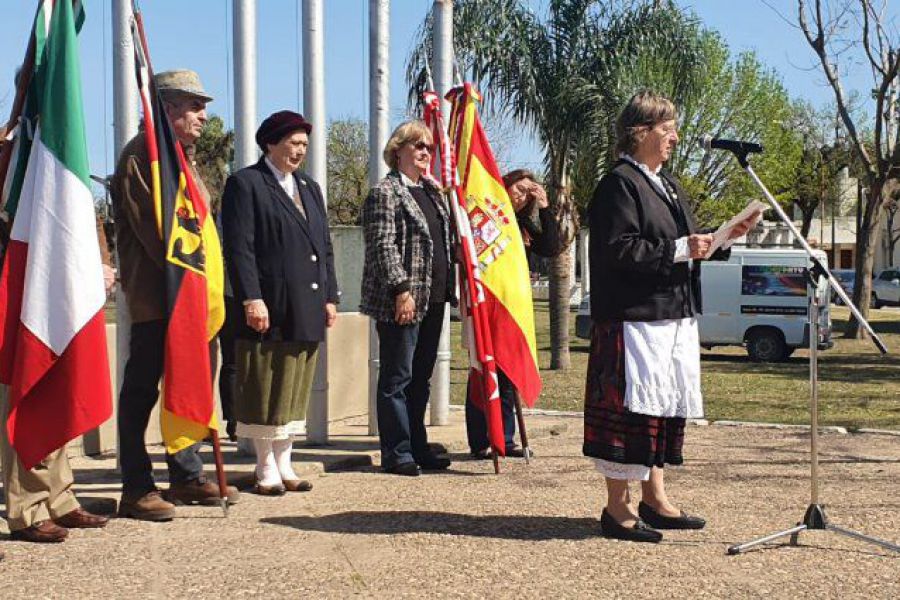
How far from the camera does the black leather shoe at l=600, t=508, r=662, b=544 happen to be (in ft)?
19.5

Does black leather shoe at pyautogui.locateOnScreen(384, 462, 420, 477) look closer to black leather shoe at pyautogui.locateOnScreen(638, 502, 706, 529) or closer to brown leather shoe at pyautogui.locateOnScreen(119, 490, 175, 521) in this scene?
brown leather shoe at pyautogui.locateOnScreen(119, 490, 175, 521)

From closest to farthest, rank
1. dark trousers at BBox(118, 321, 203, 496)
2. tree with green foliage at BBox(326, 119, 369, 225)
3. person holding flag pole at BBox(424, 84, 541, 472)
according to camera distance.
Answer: dark trousers at BBox(118, 321, 203, 496), person holding flag pole at BBox(424, 84, 541, 472), tree with green foliage at BBox(326, 119, 369, 225)

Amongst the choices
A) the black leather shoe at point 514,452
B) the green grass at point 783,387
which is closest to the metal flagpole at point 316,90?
the black leather shoe at point 514,452

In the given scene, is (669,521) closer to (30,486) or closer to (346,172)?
(30,486)

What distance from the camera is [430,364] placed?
27.0ft

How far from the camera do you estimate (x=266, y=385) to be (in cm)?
705

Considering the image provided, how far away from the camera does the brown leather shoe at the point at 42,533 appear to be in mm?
5832

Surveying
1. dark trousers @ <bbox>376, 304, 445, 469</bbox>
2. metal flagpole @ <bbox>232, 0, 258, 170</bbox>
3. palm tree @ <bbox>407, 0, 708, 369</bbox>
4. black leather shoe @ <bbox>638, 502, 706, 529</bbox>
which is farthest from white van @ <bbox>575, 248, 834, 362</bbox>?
black leather shoe @ <bbox>638, 502, 706, 529</bbox>

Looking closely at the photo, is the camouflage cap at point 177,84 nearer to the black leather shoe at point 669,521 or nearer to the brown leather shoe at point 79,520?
the brown leather shoe at point 79,520

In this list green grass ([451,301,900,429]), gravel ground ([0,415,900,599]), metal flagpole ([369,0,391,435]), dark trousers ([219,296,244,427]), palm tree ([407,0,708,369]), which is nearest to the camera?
gravel ground ([0,415,900,599])

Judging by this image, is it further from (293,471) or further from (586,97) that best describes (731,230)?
(586,97)

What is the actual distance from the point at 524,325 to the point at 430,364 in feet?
2.04

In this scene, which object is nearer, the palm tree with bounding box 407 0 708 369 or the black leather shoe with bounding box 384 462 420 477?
the black leather shoe with bounding box 384 462 420 477

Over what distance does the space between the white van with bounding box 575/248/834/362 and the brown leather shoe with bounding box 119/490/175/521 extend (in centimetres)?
1942
